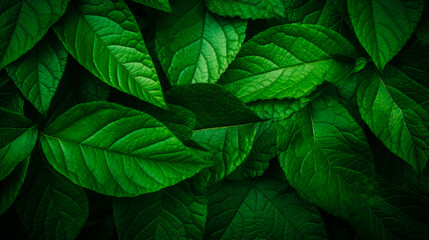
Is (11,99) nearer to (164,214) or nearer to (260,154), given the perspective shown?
(164,214)

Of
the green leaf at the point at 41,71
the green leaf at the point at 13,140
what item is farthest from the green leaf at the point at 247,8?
the green leaf at the point at 13,140

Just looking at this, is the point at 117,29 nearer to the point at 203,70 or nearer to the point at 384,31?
the point at 203,70

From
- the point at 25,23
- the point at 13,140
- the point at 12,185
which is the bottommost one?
the point at 12,185

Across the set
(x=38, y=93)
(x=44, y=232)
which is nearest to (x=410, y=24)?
(x=38, y=93)

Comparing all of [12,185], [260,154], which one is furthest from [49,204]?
[260,154]

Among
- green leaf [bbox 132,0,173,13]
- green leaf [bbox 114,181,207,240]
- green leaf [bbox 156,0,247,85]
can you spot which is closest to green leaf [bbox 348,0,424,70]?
green leaf [bbox 156,0,247,85]

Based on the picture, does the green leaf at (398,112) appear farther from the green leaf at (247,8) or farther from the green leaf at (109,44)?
the green leaf at (109,44)

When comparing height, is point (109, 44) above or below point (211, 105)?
above
